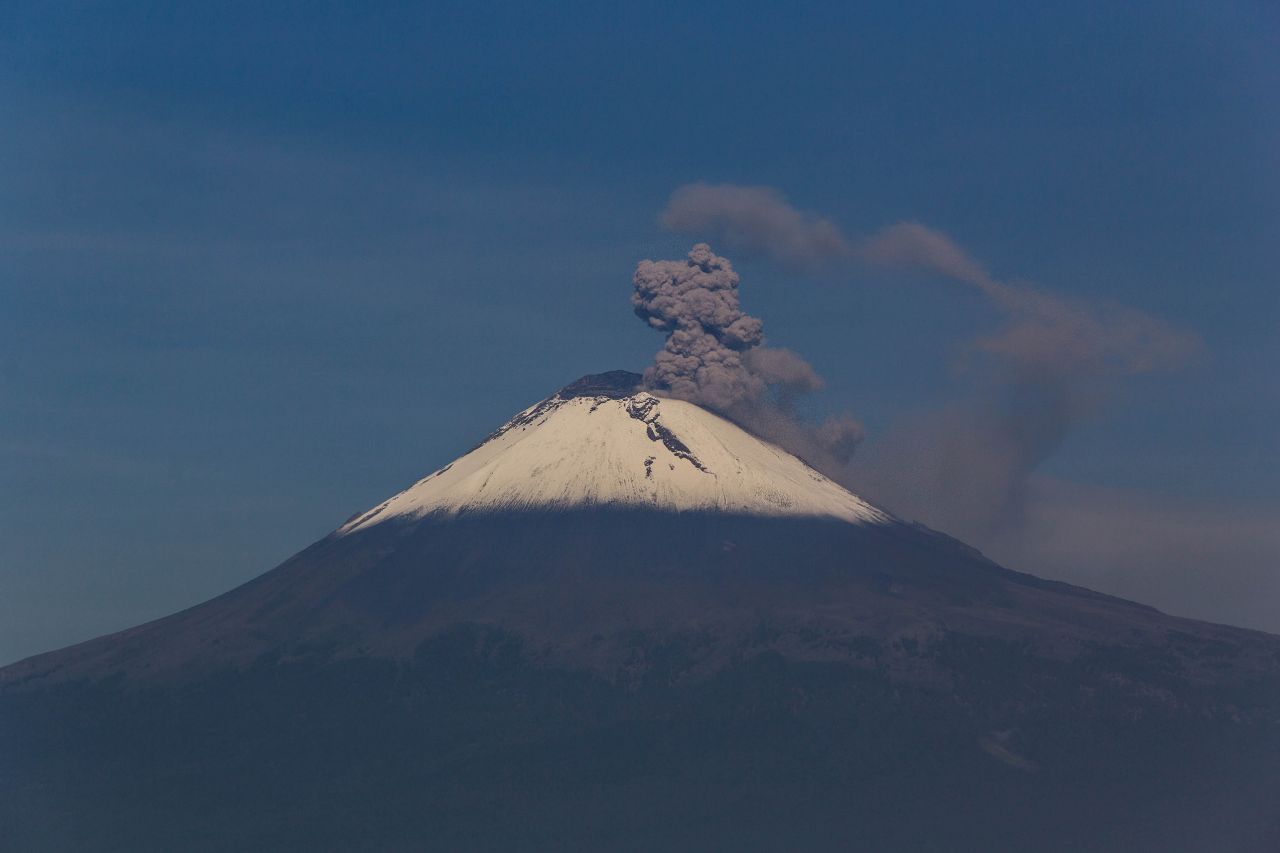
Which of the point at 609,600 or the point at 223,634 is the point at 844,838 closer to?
the point at 609,600

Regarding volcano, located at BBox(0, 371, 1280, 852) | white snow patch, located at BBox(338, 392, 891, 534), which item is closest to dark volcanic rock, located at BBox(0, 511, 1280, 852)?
volcano, located at BBox(0, 371, 1280, 852)

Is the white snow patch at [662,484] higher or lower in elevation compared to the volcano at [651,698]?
higher

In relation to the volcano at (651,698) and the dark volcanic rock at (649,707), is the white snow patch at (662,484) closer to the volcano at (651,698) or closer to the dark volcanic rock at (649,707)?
the volcano at (651,698)

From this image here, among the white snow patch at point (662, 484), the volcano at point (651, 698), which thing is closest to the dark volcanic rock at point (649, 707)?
the volcano at point (651, 698)

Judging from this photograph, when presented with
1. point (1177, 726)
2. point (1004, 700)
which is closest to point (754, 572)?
point (1004, 700)

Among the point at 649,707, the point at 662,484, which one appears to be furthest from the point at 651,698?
the point at 662,484

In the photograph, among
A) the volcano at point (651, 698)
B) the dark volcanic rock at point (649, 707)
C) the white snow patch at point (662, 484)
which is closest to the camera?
the dark volcanic rock at point (649, 707)

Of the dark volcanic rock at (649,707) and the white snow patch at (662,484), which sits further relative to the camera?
the white snow patch at (662,484)

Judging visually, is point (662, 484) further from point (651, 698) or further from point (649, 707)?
point (649, 707)
